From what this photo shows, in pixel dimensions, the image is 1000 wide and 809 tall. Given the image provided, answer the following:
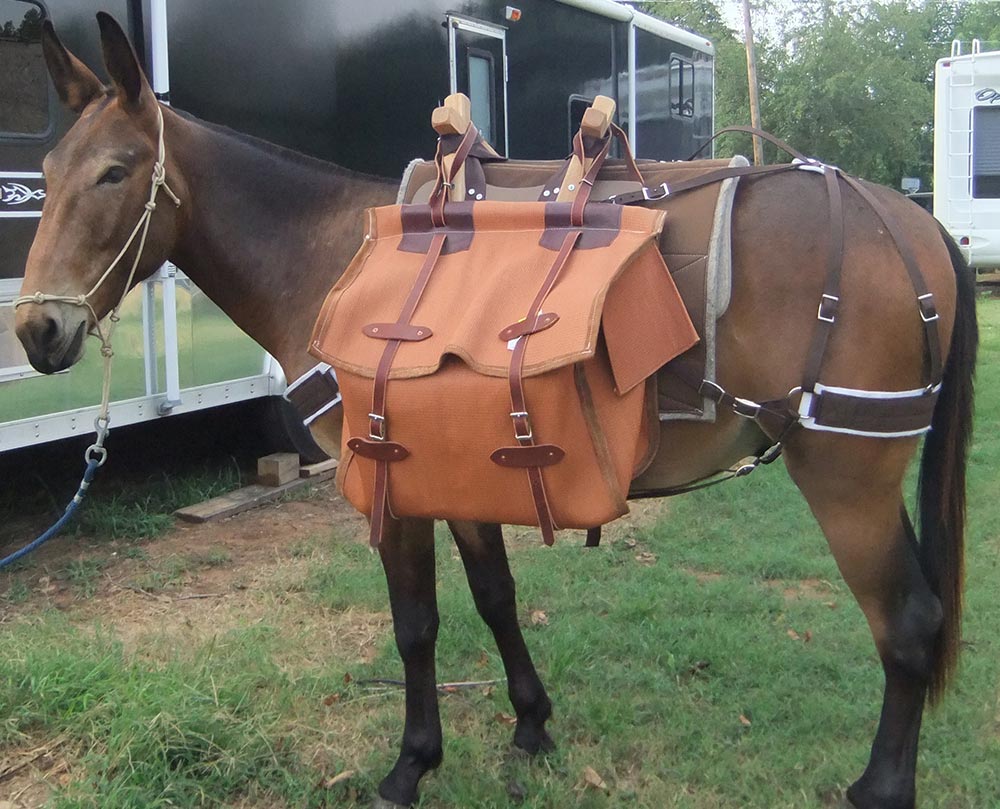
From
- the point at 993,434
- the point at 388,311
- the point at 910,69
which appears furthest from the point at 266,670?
the point at 910,69

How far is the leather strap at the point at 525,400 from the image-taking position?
2.08m

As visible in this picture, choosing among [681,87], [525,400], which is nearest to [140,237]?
[525,400]

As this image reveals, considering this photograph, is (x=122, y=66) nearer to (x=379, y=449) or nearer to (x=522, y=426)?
(x=379, y=449)

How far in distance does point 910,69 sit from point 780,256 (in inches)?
1078

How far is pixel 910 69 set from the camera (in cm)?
2606

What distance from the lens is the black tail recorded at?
2.44 m

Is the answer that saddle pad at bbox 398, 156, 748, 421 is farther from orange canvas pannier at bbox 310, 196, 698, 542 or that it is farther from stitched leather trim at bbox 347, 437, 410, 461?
stitched leather trim at bbox 347, 437, 410, 461

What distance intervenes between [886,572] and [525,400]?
970mm

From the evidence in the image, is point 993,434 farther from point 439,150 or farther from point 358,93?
point 439,150

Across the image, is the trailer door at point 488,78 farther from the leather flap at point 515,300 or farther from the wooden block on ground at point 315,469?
the leather flap at point 515,300

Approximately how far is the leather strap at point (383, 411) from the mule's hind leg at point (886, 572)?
3.17ft

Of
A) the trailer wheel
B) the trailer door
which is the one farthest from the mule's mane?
the trailer door

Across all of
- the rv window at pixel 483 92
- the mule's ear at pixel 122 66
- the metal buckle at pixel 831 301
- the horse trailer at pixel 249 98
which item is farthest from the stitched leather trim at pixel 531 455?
the rv window at pixel 483 92

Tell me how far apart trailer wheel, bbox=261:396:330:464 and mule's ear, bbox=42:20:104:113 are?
279 centimetres
